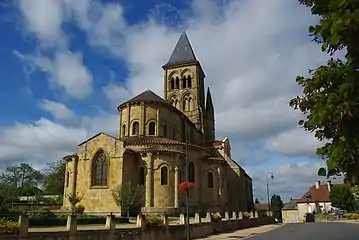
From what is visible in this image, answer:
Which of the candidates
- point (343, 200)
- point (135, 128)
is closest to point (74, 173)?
point (135, 128)

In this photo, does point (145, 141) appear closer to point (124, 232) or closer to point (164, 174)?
point (164, 174)

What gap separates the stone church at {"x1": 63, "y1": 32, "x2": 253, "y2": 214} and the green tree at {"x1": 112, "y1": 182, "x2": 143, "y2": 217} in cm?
115

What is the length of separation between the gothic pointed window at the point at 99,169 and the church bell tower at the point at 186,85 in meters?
27.9

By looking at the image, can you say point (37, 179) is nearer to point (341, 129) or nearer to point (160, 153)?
point (160, 153)

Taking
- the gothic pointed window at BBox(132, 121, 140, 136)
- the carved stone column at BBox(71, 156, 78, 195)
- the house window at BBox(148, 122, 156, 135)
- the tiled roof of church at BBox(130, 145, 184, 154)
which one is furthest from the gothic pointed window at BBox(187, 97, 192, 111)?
the carved stone column at BBox(71, 156, 78, 195)

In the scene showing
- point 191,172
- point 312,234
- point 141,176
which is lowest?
point 312,234

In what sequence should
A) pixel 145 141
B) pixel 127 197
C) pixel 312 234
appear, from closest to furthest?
1. pixel 312 234
2. pixel 127 197
3. pixel 145 141

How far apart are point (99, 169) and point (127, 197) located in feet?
21.0

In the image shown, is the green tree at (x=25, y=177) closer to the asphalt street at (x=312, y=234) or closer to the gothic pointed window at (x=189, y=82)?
the gothic pointed window at (x=189, y=82)

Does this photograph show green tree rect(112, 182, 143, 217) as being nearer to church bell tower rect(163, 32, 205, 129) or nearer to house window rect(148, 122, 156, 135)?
house window rect(148, 122, 156, 135)

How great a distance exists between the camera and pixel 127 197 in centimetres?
3834

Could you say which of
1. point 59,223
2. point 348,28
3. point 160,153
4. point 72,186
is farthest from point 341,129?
point 72,186

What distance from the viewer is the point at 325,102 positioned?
6.11m

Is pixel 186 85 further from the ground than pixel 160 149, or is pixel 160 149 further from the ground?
pixel 186 85
